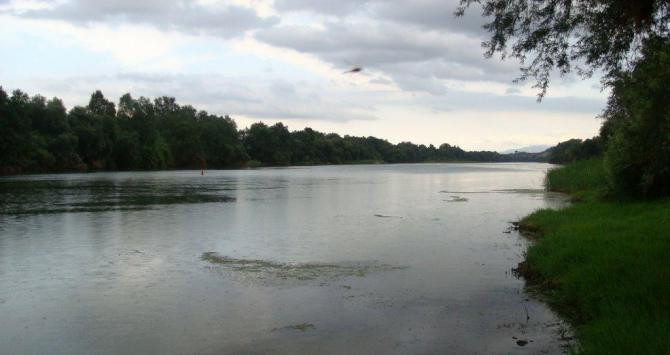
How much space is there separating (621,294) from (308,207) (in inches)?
960

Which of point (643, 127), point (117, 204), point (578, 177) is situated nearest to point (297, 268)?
point (643, 127)

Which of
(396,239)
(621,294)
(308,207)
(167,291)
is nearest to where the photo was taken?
(621,294)

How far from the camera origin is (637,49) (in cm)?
1163

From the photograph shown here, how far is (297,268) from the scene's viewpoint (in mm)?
15234

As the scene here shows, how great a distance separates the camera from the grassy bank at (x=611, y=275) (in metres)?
7.59

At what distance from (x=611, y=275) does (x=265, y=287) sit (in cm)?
715

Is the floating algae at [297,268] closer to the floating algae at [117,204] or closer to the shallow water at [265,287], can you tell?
the shallow water at [265,287]

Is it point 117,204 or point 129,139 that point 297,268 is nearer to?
point 117,204

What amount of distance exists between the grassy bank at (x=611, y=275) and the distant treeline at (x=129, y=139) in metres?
86.3

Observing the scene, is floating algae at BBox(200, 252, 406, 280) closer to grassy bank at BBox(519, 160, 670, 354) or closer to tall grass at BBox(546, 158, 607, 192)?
grassy bank at BBox(519, 160, 670, 354)

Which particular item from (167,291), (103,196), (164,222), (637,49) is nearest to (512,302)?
(637,49)

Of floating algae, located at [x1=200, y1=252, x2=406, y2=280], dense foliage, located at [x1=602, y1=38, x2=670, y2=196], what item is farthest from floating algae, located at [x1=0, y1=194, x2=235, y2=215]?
dense foliage, located at [x1=602, y1=38, x2=670, y2=196]

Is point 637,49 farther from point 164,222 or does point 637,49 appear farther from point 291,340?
point 164,222

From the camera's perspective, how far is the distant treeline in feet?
293
